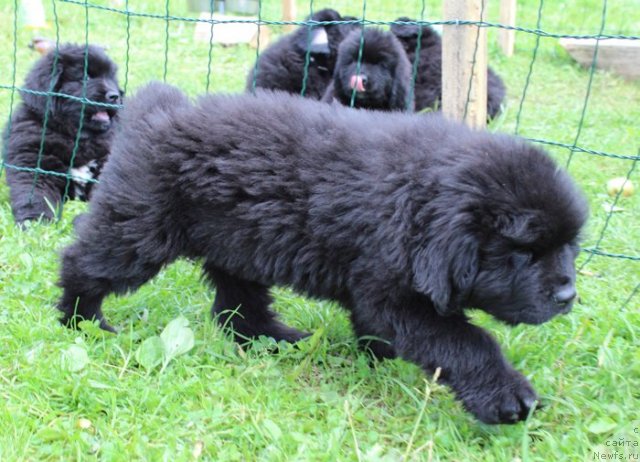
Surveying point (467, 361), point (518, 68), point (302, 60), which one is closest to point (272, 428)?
point (467, 361)

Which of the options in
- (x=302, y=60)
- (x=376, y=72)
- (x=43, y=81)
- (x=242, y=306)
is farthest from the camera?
(x=302, y=60)

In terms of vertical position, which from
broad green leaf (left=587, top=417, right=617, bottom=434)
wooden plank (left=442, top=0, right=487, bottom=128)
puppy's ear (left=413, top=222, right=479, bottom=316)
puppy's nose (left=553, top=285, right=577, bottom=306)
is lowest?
broad green leaf (left=587, top=417, right=617, bottom=434)

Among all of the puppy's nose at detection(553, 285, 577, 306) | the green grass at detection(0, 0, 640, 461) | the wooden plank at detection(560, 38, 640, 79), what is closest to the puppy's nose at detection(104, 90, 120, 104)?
the green grass at detection(0, 0, 640, 461)

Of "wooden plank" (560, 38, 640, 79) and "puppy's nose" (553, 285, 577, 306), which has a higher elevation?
"wooden plank" (560, 38, 640, 79)

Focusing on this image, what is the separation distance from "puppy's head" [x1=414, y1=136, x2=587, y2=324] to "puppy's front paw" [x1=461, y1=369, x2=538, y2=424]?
20cm

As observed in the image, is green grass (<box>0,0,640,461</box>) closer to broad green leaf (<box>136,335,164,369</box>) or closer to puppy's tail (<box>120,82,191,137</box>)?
broad green leaf (<box>136,335,164,369</box>)

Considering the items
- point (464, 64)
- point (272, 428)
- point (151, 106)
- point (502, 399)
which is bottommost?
point (272, 428)

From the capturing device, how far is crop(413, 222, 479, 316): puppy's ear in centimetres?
229

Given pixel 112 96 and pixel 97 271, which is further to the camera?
pixel 112 96

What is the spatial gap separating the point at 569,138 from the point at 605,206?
1.40 meters

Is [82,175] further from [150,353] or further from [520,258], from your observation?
[520,258]

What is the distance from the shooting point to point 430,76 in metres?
6.20

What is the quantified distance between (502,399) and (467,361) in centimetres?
15

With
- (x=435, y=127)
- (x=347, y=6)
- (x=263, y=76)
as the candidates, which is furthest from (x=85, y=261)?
(x=347, y=6)
